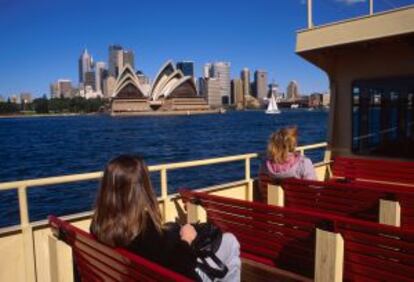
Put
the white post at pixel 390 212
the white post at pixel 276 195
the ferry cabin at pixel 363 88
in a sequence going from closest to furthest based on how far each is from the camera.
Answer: the white post at pixel 390 212 → the white post at pixel 276 195 → the ferry cabin at pixel 363 88

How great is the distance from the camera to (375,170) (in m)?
6.62

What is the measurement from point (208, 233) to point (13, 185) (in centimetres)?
179

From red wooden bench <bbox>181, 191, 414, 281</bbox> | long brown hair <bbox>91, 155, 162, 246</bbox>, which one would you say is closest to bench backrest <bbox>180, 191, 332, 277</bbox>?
red wooden bench <bbox>181, 191, 414, 281</bbox>

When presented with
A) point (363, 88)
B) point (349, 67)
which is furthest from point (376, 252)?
point (349, 67)

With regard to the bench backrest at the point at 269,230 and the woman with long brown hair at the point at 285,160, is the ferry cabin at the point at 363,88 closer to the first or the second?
the woman with long brown hair at the point at 285,160

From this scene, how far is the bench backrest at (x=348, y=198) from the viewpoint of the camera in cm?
394

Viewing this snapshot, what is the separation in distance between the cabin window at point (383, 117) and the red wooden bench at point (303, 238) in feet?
15.7

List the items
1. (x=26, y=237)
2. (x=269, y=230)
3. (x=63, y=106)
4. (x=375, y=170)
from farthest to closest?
1. (x=63, y=106)
2. (x=375, y=170)
3. (x=26, y=237)
4. (x=269, y=230)

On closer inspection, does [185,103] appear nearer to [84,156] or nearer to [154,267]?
[84,156]

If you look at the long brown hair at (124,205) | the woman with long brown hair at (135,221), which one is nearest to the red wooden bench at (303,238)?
the woman with long brown hair at (135,221)

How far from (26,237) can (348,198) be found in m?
2.68

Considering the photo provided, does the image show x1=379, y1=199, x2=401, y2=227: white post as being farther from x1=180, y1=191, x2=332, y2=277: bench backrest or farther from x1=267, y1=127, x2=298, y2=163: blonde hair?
x1=267, y1=127, x2=298, y2=163: blonde hair

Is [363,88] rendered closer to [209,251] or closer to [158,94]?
[209,251]

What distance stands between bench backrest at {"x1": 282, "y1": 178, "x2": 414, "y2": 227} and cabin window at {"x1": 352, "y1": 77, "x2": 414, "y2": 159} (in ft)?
12.1
